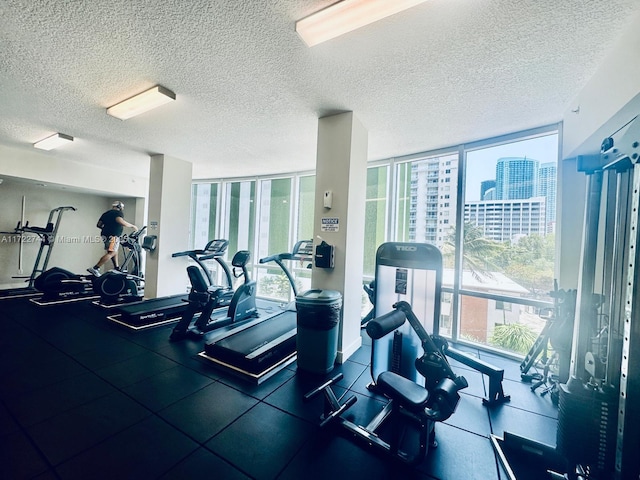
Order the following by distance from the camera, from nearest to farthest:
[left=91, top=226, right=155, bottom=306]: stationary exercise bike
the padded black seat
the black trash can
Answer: the padded black seat < the black trash can < [left=91, top=226, right=155, bottom=306]: stationary exercise bike

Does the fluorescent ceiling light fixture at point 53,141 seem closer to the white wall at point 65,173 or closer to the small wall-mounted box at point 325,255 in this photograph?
the white wall at point 65,173

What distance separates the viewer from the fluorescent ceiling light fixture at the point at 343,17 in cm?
153

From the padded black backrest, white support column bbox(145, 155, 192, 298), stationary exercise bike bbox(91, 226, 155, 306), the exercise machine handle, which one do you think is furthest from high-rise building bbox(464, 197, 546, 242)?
stationary exercise bike bbox(91, 226, 155, 306)

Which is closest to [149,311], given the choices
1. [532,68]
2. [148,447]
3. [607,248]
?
[148,447]

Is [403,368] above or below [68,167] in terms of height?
below

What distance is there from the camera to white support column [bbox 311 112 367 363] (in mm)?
2896

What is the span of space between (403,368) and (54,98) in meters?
4.82

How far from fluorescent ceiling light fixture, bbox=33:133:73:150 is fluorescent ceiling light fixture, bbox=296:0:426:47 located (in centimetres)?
466

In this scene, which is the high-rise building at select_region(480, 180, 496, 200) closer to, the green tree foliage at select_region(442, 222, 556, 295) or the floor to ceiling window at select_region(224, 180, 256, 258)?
the green tree foliage at select_region(442, 222, 556, 295)

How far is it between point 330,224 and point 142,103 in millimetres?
2561

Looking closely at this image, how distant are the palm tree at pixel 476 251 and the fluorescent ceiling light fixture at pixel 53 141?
6338 millimetres

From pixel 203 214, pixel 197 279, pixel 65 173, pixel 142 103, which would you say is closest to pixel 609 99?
pixel 142 103

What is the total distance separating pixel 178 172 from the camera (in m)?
5.12

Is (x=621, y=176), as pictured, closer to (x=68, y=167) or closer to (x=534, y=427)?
(x=534, y=427)
